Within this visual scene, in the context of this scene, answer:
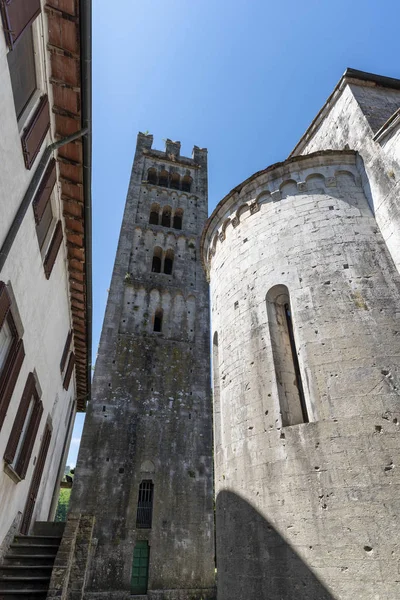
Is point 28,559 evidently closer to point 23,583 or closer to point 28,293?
point 23,583

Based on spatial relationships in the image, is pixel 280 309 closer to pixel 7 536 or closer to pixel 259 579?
pixel 259 579

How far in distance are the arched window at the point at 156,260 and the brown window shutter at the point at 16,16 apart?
19.5 m

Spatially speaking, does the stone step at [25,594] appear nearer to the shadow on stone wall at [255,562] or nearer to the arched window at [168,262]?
the shadow on stone wall at [255,562]

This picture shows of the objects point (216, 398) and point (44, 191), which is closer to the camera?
point (44, 191)

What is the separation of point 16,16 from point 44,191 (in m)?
2.47

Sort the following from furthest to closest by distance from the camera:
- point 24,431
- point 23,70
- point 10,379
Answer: point 24,431
point 10,379
point 23,70

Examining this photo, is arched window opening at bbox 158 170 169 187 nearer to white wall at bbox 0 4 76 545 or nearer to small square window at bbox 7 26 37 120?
white wall at bbox 0 4 76 545

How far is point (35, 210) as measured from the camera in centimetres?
575

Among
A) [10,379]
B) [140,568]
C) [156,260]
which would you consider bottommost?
[140,568]

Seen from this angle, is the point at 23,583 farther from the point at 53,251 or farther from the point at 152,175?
the point at 152,175

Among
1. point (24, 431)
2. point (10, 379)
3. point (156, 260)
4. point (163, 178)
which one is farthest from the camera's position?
point (163, 178)

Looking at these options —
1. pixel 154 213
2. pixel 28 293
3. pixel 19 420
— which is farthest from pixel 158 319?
pixel 28 293

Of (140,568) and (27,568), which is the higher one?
(140,568)

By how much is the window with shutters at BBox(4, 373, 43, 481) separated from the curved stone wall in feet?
11.7
